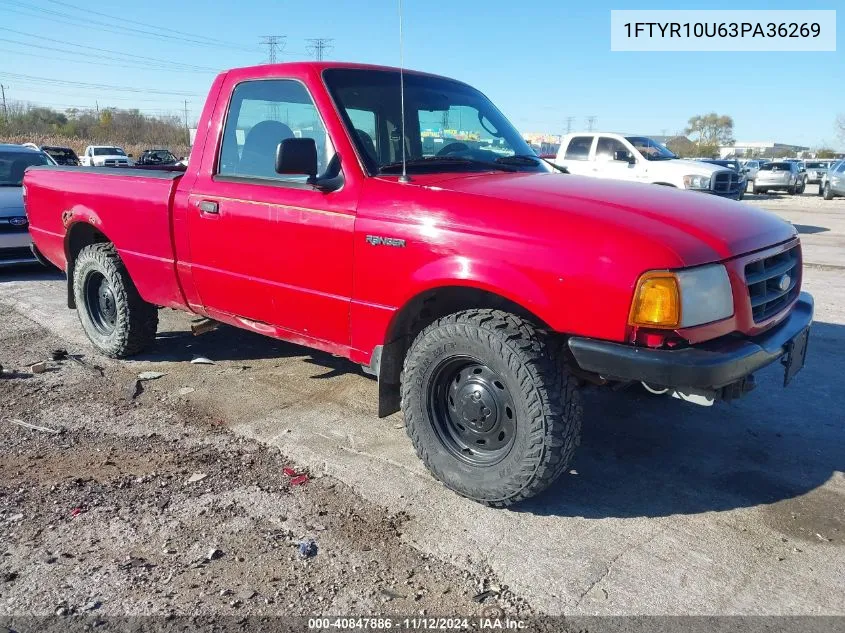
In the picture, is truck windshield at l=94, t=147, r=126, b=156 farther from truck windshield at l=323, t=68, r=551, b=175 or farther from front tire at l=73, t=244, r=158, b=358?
truck windshield at l=323, t=68, r=551, b=175

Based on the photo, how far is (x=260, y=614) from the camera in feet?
7.50

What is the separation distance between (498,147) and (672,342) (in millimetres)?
2016

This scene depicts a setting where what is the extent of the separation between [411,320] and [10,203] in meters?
7.24

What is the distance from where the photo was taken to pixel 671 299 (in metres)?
2.52

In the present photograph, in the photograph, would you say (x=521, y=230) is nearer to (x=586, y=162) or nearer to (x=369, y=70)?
(x=369, y=70)

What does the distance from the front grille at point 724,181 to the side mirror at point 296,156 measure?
11766 mm

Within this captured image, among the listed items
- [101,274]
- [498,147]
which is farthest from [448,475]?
[101,274]

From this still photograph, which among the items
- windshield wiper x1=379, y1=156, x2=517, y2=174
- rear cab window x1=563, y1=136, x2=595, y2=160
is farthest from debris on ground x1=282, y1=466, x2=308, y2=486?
rear cab window x1=563, y1=136, x2=595, y2=160

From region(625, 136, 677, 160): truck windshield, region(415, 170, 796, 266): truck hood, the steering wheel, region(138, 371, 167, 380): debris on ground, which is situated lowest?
region(138, 371, 167, 380): debris on ground

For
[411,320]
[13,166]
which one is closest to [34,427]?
[411,320]

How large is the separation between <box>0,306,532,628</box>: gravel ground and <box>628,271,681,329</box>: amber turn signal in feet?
3.79

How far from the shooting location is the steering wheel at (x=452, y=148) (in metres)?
3.82

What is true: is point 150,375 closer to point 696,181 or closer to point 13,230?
point 13,230

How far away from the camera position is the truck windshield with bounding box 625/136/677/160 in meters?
14.0
